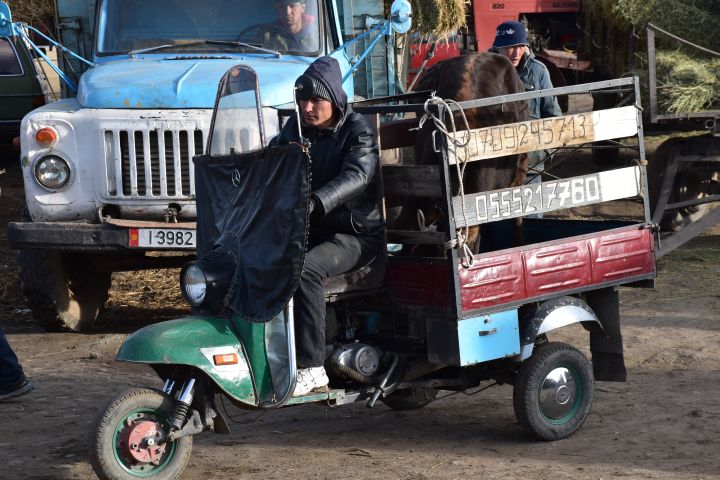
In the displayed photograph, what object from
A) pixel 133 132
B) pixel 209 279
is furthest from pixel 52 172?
pixel 209 279

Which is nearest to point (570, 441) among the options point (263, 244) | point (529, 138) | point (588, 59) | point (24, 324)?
point (529, 138)

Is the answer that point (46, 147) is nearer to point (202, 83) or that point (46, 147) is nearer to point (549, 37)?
point (202, 83)

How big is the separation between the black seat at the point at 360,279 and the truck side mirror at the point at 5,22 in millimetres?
4401

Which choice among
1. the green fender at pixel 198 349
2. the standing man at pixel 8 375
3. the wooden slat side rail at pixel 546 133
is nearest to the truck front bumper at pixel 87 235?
the standing man at pixel 8 375

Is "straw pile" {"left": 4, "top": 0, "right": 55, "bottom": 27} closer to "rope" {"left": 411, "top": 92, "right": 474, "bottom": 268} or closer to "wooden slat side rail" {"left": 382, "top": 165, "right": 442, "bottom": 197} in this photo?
"wooden slat side rail" {"left": 382, "top": 165, "right": 442, "bottom": 197}

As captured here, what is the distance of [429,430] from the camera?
5844mm

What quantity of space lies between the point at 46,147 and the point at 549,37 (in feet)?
35.1

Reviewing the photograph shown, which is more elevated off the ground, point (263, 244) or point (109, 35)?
point (109, 35)

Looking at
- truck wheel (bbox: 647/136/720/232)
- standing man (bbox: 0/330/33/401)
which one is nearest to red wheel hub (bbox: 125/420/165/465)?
standing man (bbox: 0/330/33/401)

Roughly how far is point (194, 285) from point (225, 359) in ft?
1.12

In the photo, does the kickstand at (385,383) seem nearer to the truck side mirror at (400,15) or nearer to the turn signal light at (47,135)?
the turn signal light at (47,135)

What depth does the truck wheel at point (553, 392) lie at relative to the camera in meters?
5.49

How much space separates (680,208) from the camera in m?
10.8

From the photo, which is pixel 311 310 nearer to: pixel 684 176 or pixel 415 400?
pixel 415 400
